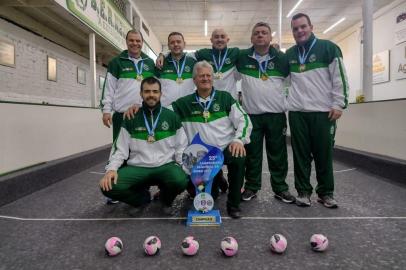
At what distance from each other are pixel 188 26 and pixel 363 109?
9457mm

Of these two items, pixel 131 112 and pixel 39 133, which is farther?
pixel 39 133

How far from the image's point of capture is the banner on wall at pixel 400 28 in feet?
30.5

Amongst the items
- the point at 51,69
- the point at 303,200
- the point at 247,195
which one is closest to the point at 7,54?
the point at 51,69

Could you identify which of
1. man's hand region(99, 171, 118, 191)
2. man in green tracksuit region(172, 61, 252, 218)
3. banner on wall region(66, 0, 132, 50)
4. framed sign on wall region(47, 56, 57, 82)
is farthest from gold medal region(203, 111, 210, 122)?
framed sign on wall region(47, 56, 57, 82)

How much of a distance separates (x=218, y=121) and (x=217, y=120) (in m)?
0.01

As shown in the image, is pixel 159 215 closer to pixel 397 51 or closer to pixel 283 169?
pixel 283 169

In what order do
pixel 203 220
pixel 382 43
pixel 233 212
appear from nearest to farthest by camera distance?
pixel 203 220, pixel 233 212, pixel 382 43

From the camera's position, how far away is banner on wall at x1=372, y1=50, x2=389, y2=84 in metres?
10.2

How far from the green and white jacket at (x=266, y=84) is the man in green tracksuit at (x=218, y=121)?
29 cm

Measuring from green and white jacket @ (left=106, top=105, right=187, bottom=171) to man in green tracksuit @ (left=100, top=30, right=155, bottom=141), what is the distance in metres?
0.38

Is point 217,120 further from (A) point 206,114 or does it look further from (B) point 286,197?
(B) point 286,197

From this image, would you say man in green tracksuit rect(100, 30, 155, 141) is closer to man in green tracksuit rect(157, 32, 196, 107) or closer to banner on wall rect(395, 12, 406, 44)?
man in green tracksuit rect(157, 32, 196, 107)

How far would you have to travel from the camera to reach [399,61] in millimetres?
9562

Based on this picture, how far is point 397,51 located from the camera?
380 inches
